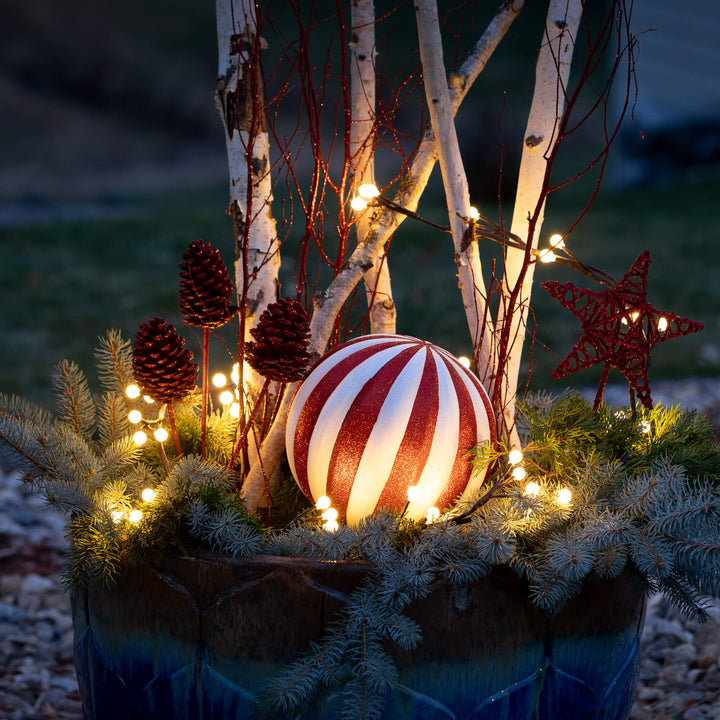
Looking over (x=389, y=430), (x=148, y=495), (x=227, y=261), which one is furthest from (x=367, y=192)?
(x=227, y=261)

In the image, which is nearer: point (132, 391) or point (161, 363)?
point (161, 363)

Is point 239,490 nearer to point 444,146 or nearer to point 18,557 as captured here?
point 444,146

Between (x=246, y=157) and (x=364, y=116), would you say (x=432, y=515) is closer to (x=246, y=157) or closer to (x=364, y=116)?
(x=246, y=157)

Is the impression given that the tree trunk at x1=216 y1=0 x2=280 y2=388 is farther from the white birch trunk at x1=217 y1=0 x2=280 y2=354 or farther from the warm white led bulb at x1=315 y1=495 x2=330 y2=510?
the warm white led bulb at x1=315 y1=495 x2=330 y2=510

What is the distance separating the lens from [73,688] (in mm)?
2311

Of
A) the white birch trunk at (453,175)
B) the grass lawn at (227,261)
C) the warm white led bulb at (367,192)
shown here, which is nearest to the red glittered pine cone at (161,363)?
the warm white led bulb at (367,192)

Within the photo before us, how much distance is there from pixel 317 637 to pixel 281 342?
0.49m

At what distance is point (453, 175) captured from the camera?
166cm

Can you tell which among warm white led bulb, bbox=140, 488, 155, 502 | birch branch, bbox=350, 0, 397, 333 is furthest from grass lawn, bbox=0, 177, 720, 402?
warm white led bulb, bbox=140, 488, 155, 502

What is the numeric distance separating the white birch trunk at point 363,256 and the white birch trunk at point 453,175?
6 cm

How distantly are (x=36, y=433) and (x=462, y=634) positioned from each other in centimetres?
85

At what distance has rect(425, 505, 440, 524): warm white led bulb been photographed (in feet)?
4.77

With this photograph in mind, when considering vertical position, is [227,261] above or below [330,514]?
above

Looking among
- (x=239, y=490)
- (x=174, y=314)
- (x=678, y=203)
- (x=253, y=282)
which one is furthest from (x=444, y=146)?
(x=678, y=203)
